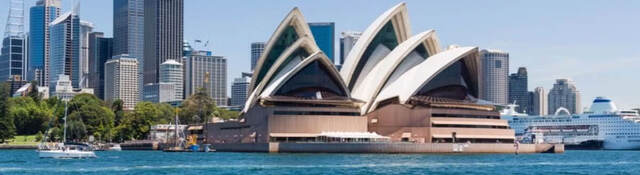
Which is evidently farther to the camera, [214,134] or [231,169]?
[214,134]

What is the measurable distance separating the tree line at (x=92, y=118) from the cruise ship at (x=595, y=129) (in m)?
48.3

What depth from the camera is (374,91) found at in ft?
358

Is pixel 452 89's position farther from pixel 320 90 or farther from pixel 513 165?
pixel 513 165

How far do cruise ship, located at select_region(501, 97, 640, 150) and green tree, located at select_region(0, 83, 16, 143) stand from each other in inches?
2847

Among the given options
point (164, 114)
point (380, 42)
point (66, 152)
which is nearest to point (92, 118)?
point (164, 114)

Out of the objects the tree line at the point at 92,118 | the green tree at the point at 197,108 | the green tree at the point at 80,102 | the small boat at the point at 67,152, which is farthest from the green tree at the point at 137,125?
the small boat at the point at 67,152

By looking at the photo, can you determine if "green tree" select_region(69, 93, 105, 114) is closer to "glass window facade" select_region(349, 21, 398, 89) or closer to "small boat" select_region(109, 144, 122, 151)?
"small boat" select_region(109, 144, 122, 151)

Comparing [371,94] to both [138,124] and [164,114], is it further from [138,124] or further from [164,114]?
[164,114]

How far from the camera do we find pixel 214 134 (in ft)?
387

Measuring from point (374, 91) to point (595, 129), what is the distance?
6740cm

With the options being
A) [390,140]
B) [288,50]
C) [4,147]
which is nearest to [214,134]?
[288,50]

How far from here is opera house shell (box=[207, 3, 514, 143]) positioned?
104 meters

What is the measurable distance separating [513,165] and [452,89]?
3809 cm

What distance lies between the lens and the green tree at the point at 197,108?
150750 mm
